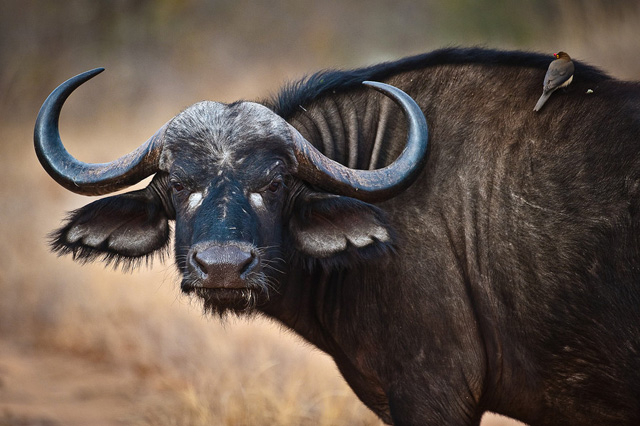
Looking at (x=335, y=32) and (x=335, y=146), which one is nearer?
(x=335, y=146)

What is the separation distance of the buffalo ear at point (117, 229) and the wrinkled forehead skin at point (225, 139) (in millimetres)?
384

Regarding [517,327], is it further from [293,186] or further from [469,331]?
[293,186]

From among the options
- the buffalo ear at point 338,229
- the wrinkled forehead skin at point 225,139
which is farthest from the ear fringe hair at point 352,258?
the wrinkled forehead skin at point 225,139

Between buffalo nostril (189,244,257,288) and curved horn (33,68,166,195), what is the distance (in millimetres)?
812

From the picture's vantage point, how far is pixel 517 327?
3.95 meters

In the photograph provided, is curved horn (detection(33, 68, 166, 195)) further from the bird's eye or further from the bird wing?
the bird wing

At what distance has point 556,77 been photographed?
4.00 m

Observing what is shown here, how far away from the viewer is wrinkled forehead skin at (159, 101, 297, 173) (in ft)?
13.0

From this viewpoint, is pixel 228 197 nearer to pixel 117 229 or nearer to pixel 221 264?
pixel 221 264

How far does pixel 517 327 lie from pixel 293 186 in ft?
4.97

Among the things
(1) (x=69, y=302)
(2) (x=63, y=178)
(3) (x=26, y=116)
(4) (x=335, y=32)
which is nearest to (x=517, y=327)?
(2) (x=63, y=178)

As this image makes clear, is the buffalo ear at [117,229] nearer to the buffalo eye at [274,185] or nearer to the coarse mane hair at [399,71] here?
the buffalo eye at [274,185]

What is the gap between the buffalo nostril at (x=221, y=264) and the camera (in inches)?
142

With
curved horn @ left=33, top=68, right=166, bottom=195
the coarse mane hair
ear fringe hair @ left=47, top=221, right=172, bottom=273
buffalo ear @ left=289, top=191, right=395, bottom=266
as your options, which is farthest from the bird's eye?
the coarse mane hair
